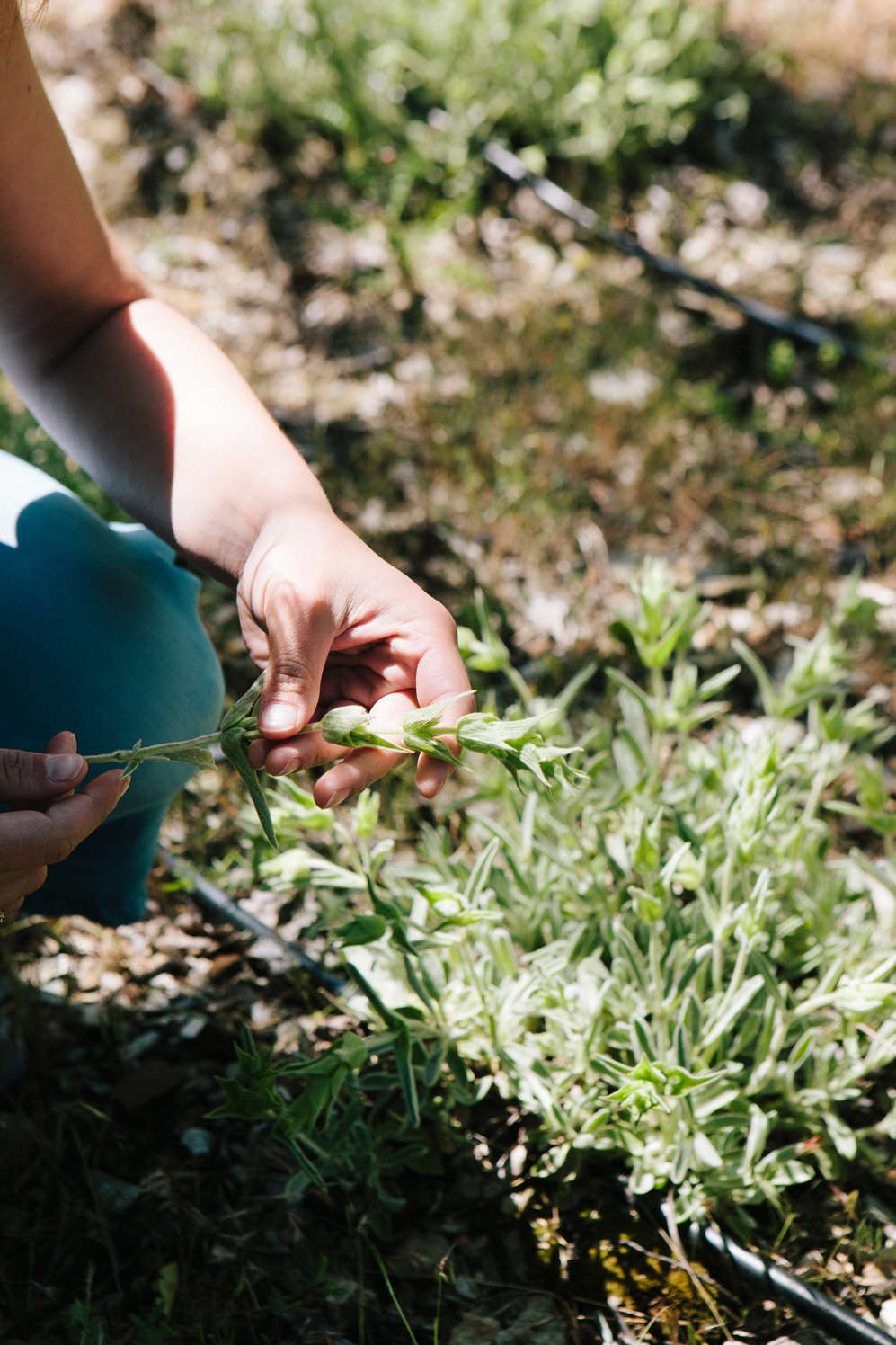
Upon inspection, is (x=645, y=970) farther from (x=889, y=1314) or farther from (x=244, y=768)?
(x=244, y=768)

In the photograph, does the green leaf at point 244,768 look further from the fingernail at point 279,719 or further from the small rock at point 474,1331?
the small rock at point 474,1331

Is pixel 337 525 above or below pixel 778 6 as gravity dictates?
below

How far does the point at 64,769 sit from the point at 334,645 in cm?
37

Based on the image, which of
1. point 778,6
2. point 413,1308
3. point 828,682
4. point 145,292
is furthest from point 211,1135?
point 778,6

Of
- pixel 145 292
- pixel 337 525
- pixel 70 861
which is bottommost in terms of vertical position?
pixel 70 861

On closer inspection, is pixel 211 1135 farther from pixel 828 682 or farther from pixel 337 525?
pixel 828 682

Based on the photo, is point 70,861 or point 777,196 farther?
point 777,196

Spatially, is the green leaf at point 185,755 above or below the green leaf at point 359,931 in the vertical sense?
above

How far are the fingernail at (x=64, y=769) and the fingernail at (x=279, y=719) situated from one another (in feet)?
0.58

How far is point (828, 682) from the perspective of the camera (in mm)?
1612

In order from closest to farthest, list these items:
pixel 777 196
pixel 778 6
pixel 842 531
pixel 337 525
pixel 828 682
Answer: pixel 337 525 → pixel 828 682 → pixel 842 531 → pixel 777 196 → pixel 778 6

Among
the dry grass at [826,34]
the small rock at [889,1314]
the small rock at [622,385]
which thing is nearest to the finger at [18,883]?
the small rock at [889,1314]

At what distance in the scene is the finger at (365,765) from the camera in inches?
44.6

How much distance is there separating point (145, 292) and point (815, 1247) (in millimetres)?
1670
